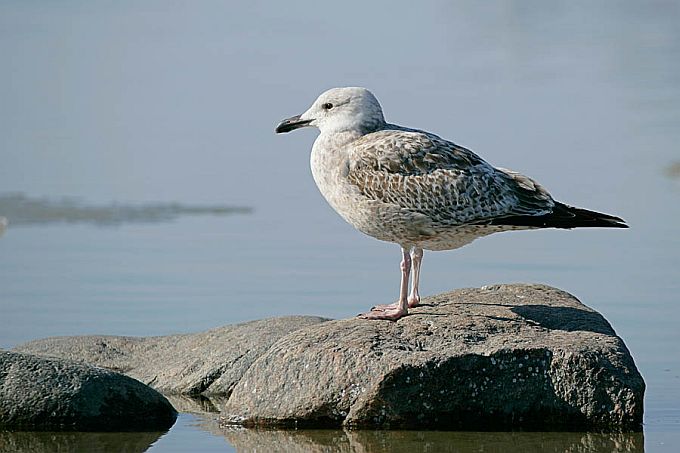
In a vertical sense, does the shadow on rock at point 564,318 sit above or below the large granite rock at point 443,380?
above

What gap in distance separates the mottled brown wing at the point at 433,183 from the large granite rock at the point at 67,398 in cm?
206

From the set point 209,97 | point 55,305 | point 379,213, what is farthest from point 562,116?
point 379,213

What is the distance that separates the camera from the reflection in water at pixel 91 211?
16.3m

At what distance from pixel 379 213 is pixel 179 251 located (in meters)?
4.98

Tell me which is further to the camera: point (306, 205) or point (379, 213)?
point (306, 205)

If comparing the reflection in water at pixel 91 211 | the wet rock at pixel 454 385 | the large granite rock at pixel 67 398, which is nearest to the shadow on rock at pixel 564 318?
the wet rock at pixel 454 385

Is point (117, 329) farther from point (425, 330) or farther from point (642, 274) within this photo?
point (642, 274)

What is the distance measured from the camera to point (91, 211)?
16594mm

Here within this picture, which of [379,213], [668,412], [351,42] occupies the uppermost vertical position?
[351,42]

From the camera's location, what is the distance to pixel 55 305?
12.9 meters

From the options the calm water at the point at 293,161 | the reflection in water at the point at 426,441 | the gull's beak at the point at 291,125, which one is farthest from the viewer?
the calm water at the point at 293,161

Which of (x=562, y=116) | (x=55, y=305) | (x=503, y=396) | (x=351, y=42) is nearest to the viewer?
(x=503, y=396)

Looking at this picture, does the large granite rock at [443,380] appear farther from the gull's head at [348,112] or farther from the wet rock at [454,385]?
the gull's head at [348,112]

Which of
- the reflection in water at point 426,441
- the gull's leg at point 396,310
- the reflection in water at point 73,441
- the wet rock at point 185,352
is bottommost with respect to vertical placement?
the reflection in water at point 73,441
